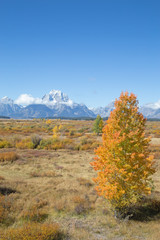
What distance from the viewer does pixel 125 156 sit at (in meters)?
7.82

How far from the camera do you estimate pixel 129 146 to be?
25.6 feet

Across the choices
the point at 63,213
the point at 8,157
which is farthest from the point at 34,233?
the point at 8,157

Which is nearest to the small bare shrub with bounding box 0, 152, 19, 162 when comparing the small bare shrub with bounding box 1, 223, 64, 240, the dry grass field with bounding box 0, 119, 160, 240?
the dry grass field with bounding box 0, 119, 160, 240

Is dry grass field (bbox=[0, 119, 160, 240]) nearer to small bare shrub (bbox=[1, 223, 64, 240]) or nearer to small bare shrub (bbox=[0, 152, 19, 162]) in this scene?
small bare shrub (bbox=[1, 223, 64, 240])

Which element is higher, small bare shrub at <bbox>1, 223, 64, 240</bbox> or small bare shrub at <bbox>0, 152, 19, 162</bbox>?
small bare shrub at <bbox>1, 223, 64, 240</bbox>

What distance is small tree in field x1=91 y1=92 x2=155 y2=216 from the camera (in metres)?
7.68

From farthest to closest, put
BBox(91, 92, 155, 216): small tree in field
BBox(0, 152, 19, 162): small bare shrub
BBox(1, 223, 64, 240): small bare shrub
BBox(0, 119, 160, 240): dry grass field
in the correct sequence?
BBox(0, 152, 19, 162): small bare shrub
BBox(91, 92, 155, 216): small tree in field
BBox(0, 119, 160, 240): dry grass field
BBox(1, 223, 64, 240): small bare shrub

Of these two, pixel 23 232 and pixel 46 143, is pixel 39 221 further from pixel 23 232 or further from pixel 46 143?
pixel 46 143

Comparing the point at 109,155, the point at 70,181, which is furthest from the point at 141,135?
the point at 70,181

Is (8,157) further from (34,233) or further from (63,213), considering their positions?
(34,233)

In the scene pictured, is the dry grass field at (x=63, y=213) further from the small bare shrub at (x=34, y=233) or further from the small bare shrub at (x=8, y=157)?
the small bare shrub at (x=8, y=157)

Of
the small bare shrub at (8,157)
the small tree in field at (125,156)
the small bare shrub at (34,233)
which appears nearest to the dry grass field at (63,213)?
the small bare shrub at (34,233)

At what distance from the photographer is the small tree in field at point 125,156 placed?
7676 mm

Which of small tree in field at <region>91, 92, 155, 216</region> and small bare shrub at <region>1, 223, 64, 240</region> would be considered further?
small tree in field at <region>91, 92, 155, 216</region>
